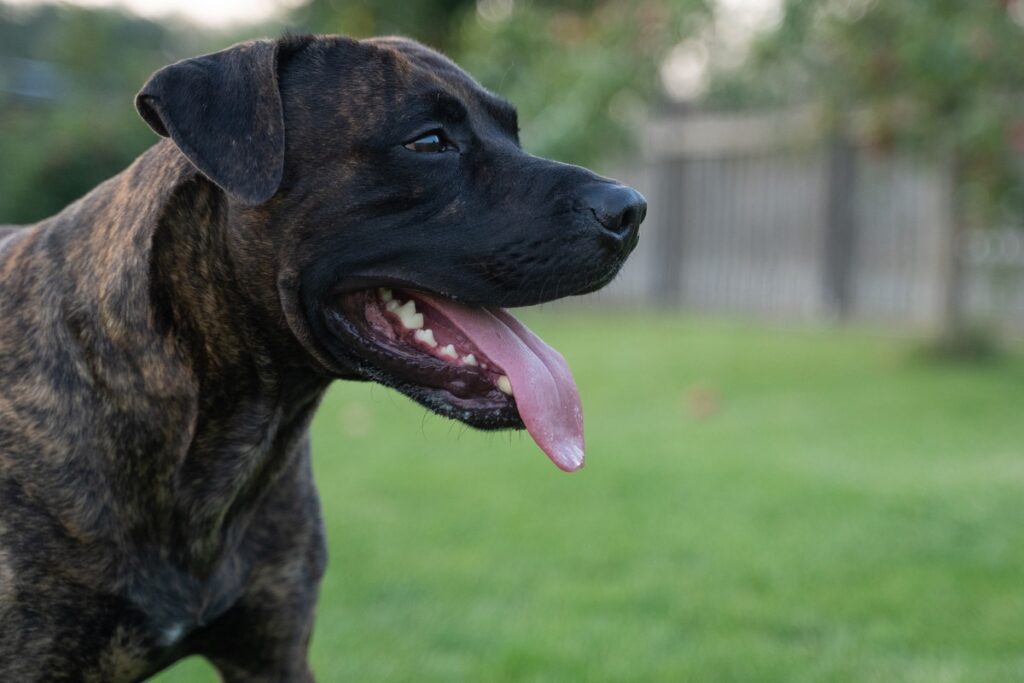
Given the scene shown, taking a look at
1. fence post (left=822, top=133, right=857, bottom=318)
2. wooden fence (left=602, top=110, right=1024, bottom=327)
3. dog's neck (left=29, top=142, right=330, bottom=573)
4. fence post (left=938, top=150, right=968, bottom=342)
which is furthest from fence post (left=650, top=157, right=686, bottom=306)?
dog's neck (left=29, top=142, right=330, bottom=573)

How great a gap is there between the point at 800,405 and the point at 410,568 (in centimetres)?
421

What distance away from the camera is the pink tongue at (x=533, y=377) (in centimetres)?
271

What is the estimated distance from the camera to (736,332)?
11867mm

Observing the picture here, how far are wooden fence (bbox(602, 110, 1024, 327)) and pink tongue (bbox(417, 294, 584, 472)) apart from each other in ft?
26.7

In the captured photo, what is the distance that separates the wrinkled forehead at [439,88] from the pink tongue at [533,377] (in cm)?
45

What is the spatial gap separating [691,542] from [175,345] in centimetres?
305

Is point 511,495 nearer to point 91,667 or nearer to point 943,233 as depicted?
point 91,667

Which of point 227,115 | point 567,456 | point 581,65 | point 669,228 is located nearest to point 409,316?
point 567,456

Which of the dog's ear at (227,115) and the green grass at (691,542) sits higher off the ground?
the dog's ear at (227,115)

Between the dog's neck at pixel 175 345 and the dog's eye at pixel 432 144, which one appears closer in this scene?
Result: the dog's neck at pixel 175 345

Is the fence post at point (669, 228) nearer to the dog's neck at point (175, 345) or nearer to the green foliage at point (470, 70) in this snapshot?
the green foliage at point (470, 70)

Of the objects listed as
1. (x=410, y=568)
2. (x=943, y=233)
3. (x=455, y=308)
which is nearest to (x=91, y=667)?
(x=455, y=308)

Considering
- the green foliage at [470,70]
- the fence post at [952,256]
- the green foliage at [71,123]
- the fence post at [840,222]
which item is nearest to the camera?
the green foliage at [470,70]

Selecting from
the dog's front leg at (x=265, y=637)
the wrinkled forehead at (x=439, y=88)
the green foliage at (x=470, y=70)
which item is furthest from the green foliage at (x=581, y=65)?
the dog's front leg at (x=265, y=637)
